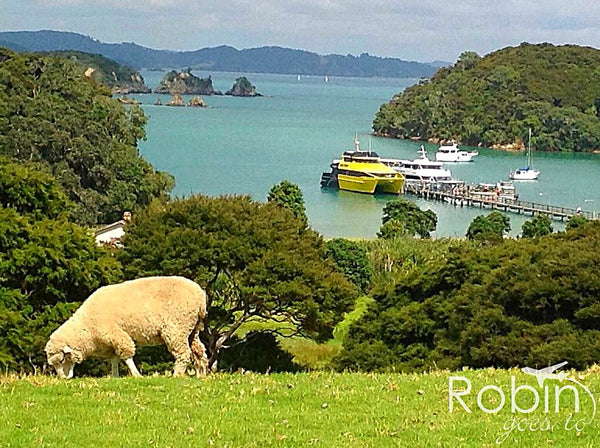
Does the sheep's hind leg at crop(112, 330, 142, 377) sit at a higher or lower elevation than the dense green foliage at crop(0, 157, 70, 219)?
lower

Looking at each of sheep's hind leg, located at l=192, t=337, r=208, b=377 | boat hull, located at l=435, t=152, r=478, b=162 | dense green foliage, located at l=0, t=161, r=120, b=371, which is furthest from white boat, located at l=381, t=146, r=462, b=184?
sheep's hind leg, located at l=192, t=337, r=208, b=377

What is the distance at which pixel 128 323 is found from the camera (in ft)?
29.7

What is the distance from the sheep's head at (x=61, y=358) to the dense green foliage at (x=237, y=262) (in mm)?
6152

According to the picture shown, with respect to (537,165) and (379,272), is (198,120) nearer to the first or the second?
(537,165)

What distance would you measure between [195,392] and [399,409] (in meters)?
1.64

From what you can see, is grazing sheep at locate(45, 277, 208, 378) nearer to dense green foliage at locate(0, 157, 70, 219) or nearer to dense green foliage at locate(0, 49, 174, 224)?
dense green foliage at locate(0, 157, 70, 219)

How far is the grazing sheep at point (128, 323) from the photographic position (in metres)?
9.02

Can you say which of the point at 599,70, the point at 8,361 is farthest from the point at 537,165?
the point at 8,361

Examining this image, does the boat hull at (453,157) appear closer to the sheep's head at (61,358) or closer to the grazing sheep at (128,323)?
the grazing sheep at (128,323)

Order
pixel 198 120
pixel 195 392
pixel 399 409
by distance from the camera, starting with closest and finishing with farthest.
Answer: pixel 399 409 → pixel 195 392 → pixel 198 120

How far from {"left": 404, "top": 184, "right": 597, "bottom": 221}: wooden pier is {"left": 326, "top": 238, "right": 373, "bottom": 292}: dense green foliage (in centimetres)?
2928

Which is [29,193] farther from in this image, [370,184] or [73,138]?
[370,184]

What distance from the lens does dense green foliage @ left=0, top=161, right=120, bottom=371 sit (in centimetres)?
1099

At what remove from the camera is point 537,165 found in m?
94.0
